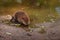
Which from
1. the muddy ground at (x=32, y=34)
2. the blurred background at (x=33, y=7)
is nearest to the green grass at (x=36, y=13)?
the blurred background at (x=33, y=7)

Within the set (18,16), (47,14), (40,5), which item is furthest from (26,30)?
(40,5)

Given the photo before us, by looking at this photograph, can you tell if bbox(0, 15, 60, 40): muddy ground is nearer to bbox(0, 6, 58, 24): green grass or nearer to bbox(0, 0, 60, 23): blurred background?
bbox(0, 6, 58, 24): green grass

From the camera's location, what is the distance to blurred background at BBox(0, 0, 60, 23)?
12.8ft

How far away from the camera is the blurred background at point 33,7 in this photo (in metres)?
3.89

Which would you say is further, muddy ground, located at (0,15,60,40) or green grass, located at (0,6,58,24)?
green grass, located at (0,6,58,24)

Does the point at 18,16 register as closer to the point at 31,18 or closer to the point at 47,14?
the point at 31,18


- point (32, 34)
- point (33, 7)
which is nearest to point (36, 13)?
point (33, 7)

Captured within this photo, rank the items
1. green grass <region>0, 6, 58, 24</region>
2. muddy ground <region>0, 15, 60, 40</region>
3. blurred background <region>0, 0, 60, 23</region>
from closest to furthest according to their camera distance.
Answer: muddy ground <region>0, 15, 60, 40</region>, green grass <region>0, 6, 58, 24</region>, blurred background <region>0, 0, 60, 23</region>

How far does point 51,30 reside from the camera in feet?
9.52

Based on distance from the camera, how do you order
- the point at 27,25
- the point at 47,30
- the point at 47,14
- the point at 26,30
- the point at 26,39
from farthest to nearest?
the point at 47,14 → the point at 27,25 → the point at 26,30 → the point at 47,30 → the point at 26,39

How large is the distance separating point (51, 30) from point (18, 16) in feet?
3.59

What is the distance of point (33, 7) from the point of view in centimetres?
461

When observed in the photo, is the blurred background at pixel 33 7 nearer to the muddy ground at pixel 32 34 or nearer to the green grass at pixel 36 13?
the green grass at pixel 36 13

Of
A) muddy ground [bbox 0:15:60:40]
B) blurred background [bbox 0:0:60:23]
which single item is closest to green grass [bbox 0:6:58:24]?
blurred background [bbox 0:0:60:23]
